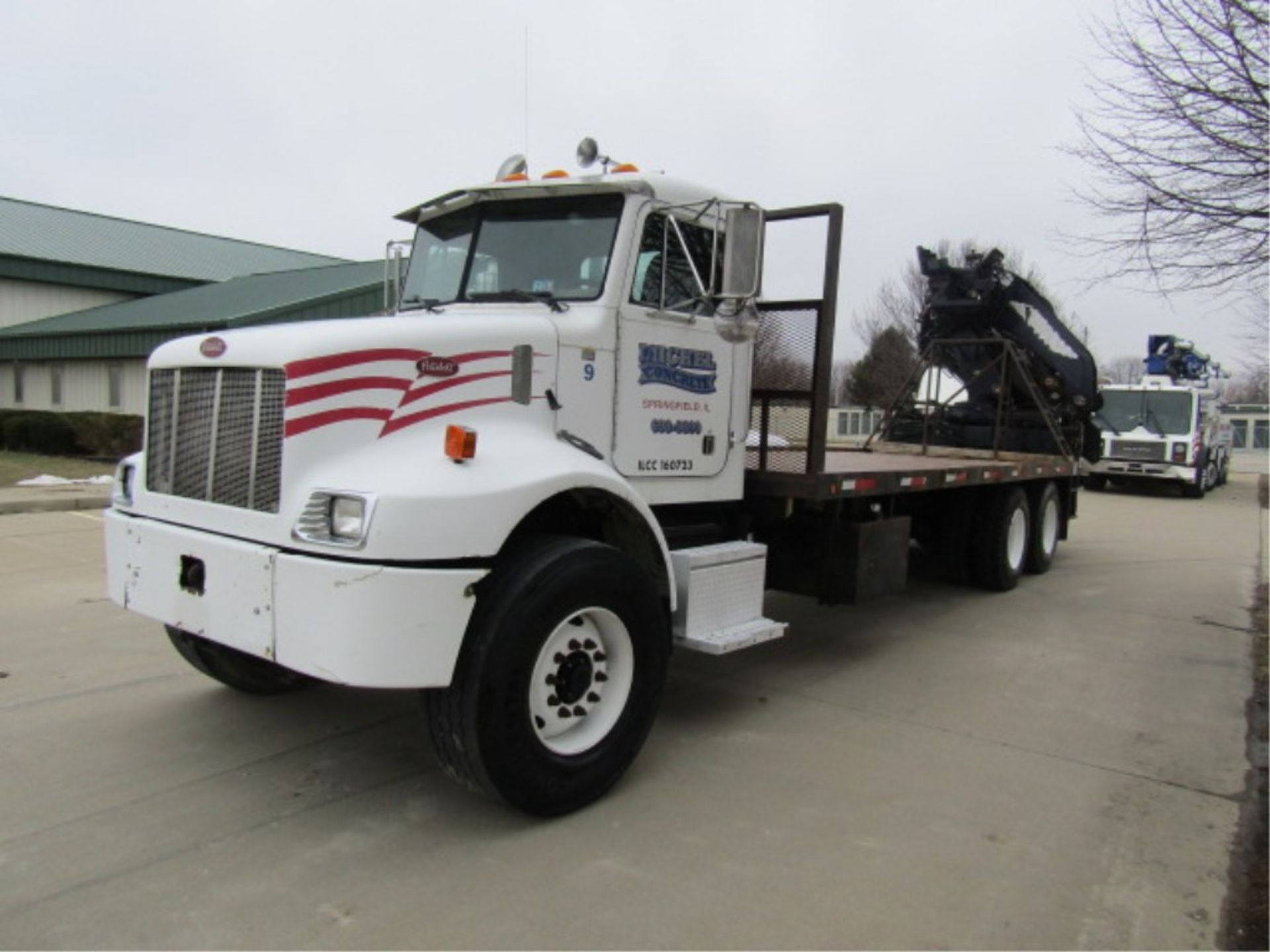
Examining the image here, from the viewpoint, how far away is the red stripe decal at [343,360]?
3.47 m

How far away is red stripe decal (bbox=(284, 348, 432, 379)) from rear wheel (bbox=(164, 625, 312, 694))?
70.1 inches

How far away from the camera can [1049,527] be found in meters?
10.2

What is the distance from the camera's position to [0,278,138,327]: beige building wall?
26516mm

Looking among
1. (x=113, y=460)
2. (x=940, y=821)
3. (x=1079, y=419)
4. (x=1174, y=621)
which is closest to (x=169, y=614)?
(x=940, y=821)

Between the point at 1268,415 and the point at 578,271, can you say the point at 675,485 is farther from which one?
the point at 1268,415

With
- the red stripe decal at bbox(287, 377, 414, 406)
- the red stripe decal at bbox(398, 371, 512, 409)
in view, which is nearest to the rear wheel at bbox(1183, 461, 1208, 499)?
the red stripe decal at bbox(398, 371, 512, 409)

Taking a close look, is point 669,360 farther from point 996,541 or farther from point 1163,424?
point 1163,424

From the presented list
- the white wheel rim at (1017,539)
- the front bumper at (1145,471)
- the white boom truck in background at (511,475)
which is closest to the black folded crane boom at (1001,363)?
the white wheel rim at (1017,539)

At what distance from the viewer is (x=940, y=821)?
382 cm

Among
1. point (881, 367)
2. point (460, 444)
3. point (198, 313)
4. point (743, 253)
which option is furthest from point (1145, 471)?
point (460, 444)

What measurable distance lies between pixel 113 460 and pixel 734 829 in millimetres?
19354

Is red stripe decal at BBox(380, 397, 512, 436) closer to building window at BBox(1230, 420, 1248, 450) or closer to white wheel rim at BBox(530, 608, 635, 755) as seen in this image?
white wheel rim at BBox(530, 608, 635, 755)

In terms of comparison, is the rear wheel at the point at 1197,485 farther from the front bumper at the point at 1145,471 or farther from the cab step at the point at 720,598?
the cab step at the point at 720,598

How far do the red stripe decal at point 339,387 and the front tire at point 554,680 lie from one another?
825mm
